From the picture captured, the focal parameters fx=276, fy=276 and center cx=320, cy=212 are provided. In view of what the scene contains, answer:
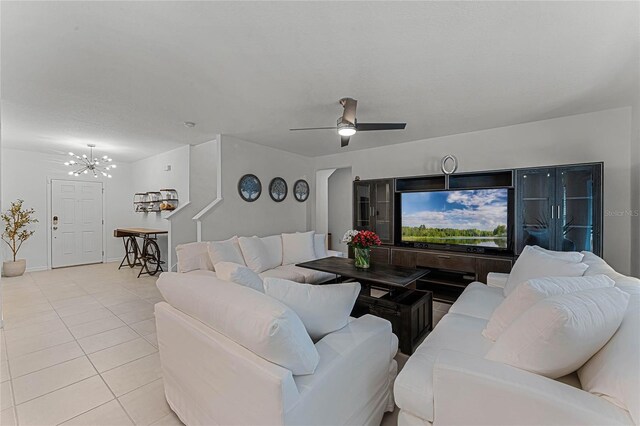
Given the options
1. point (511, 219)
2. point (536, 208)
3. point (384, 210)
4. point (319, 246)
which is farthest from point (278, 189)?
point (536, 208)

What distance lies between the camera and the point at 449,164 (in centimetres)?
422

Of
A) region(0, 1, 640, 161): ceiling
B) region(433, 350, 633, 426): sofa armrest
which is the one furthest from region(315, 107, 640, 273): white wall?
region(433, 350, 633, 426): sofa armrest

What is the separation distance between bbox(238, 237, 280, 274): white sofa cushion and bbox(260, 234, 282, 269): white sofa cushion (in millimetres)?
81

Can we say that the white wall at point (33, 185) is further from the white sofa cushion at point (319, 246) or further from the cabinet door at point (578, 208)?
the cabinet door at point (578, 208)

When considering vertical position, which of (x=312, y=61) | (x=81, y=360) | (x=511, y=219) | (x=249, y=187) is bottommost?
(x=81, y=360)

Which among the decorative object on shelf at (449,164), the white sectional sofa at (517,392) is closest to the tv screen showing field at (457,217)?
the decorative object on shelf at (449,164)

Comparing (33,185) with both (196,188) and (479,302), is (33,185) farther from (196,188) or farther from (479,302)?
(479,302)

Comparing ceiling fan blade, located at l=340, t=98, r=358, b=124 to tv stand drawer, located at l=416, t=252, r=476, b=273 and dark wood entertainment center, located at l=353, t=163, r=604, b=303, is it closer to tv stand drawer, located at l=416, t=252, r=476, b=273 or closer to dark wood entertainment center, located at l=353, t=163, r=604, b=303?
dark wood entertainment center, located at l=353, t=163, r=604, b=303

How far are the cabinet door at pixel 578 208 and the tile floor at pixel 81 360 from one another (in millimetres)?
1737

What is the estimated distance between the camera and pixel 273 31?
1.78 meters

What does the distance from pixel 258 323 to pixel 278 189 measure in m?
4.29

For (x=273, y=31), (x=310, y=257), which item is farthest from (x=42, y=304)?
(x=273, y=31)

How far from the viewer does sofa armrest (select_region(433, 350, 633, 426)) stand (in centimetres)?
93

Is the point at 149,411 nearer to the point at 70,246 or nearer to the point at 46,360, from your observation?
the point at 46,360
